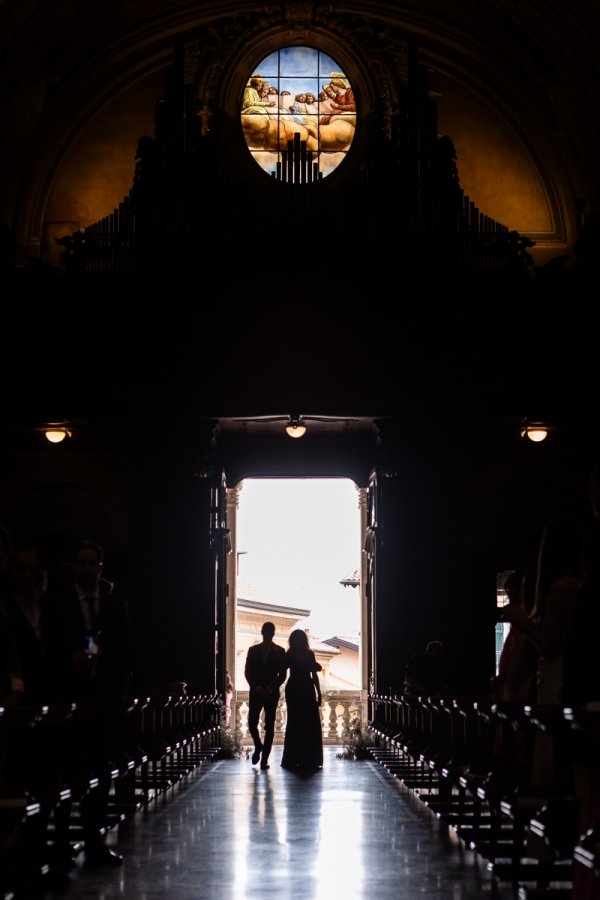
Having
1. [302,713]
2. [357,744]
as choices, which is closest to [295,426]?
[302,713]

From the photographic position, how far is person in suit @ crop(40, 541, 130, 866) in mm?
7836

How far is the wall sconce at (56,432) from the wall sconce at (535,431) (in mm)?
5530

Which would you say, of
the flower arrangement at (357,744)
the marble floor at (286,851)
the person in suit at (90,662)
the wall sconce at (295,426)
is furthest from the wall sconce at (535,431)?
the person in suit at (90,662)

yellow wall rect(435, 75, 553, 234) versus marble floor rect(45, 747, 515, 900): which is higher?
yellow wall rect(435, 75, 553, 234)

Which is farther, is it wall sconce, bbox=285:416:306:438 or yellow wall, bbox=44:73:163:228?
yellow wall, bbox=44:73:163:228

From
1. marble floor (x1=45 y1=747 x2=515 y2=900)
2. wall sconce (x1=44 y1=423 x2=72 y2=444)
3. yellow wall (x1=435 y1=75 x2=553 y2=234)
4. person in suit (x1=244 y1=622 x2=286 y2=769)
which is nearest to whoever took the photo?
marble floor (x1=45 y1=747 x2=515 y2=900)

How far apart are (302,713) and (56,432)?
4.49 meters

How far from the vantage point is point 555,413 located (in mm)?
16234

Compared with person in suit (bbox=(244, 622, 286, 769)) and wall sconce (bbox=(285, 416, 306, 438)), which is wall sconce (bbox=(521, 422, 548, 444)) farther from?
person in suit (bbox=(244, 622, 286, 769))

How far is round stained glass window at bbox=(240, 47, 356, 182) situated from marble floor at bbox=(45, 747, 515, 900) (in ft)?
34.6

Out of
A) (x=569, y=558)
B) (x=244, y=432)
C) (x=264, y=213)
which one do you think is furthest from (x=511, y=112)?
(x=569, y=558)

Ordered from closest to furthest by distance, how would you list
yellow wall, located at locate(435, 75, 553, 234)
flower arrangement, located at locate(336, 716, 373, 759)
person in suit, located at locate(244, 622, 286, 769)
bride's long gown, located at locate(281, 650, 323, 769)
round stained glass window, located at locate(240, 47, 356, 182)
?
1. bride's long gown, located at locate(281, 650, 323, 769)
2. person in suit, located at locate(244, 622, 286, 769)
3. flower arrangement, located at locate(336, 716, 373, 759)
4. yellow wall, located at locate(435, 75, 553, 234)
5. round stained glass window, located at locate(240, 47, 356, 182)

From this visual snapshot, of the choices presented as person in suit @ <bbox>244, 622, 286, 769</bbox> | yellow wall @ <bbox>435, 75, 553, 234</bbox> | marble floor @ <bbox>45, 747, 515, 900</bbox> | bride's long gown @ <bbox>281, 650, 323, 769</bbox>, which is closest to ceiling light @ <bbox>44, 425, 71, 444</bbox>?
person in suit @ <bbox>244, 622, 286, 769</bbox>

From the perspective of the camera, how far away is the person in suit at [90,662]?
25.7 feet
